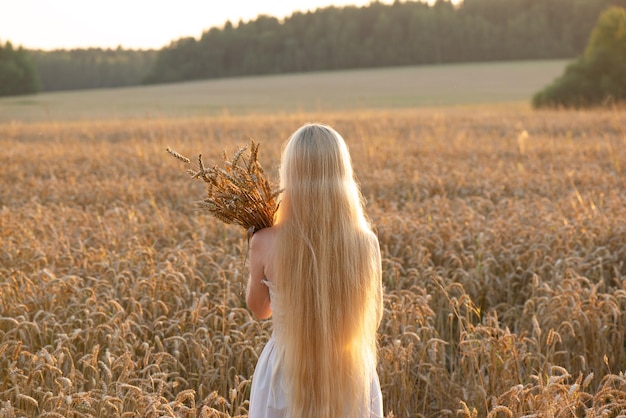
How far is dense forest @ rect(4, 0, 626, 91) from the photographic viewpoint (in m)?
77.9

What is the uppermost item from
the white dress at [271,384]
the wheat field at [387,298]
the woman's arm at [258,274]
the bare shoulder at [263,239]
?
the bare shoulder at [263,239]

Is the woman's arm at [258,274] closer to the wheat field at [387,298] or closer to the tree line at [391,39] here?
the wheat field at [387,298]

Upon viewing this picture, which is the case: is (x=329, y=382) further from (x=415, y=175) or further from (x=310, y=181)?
(x=415, y=175)

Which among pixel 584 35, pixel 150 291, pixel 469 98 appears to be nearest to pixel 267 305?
pixel 150 291

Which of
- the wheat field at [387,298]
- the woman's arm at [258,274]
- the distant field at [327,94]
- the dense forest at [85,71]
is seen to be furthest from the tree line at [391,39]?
the woman's arm at [258,274]

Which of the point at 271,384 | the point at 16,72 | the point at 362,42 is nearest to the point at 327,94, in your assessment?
the point at 362,42

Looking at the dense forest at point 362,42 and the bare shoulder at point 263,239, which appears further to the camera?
the dense forest at point 362,42

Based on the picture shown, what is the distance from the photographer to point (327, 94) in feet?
170

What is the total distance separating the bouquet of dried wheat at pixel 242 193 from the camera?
3.01m

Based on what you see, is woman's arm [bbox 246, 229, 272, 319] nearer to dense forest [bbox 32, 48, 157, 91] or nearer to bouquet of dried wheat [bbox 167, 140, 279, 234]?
bouquet of dried wheat [bbox 167, 140, 279, 234]

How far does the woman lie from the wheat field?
543 millimetres

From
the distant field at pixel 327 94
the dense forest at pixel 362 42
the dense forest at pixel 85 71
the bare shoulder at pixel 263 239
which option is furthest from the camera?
the dense forest at pixel 85 71

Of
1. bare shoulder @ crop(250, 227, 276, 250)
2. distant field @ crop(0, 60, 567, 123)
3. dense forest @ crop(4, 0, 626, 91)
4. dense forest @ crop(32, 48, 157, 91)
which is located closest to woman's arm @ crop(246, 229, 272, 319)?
bare shoulder @ crop(250, 227, 276, 250)

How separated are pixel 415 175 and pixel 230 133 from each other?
11.9m
